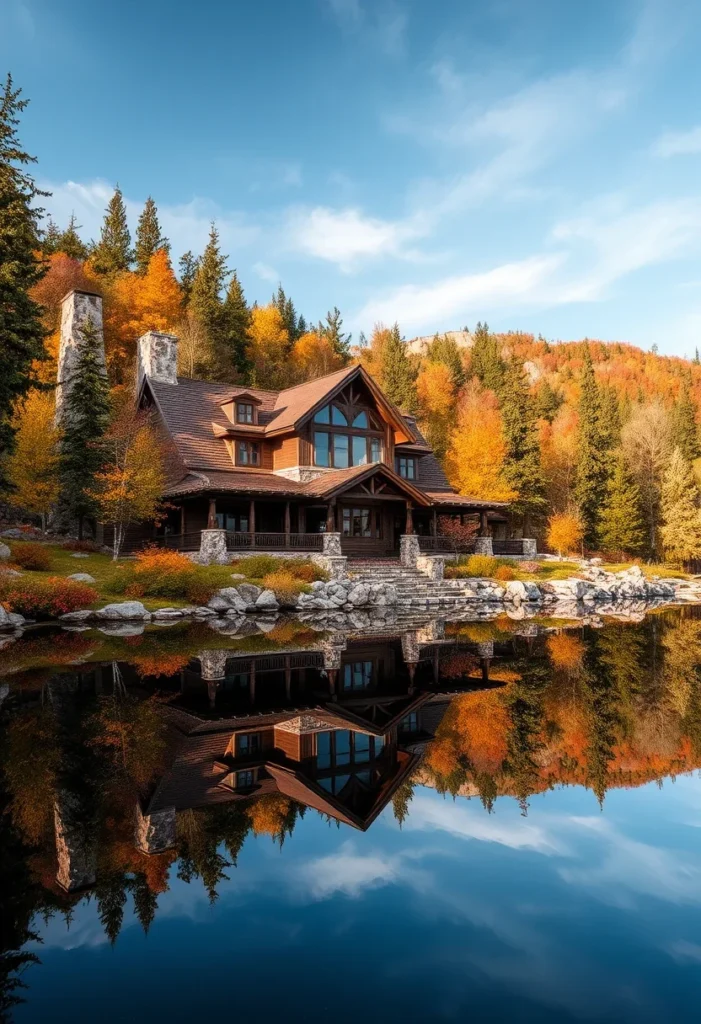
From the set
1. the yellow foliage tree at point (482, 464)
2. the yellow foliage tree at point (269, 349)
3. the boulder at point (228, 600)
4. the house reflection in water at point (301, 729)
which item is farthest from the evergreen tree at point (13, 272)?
the yellow foliage tree at point (269, 349)

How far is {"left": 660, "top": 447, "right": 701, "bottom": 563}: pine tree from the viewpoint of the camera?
52.3 m

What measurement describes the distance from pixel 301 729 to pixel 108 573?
1841cm

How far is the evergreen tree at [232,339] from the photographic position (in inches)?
2237

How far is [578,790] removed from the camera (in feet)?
23.3

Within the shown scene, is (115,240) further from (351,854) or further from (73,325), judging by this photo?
(351,854)

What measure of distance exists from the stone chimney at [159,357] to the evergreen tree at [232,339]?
18474mm

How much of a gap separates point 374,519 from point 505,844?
29.9m

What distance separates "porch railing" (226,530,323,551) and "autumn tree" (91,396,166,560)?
11.7ft

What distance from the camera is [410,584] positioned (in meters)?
30.2

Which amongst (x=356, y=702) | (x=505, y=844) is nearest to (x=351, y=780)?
(x=505, y=844)

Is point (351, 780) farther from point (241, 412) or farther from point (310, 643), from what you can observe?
point (241, 412)

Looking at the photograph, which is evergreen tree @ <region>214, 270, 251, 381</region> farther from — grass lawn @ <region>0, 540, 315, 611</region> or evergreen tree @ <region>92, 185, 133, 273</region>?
grass lawn @ <region>0, 540, 315, 611</region>

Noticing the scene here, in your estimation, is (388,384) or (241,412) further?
(388,384)

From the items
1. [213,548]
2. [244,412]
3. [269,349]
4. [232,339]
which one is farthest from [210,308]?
[213,548]
